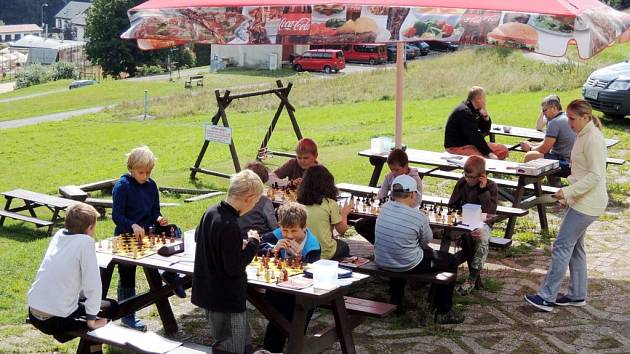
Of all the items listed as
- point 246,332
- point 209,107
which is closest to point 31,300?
point 246,332

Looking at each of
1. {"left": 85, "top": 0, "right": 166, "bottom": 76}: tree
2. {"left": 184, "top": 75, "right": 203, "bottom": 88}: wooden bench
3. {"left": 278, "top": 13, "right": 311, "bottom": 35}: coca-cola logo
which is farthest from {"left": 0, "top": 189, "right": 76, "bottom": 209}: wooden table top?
{"left": 85, "top": 0, "right": 166, "bottom": 76}: tree

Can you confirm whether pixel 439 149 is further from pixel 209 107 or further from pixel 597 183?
pixel 209 107

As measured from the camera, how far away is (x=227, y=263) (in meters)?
5.21

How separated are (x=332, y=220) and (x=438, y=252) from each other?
2.94ft

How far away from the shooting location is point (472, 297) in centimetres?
764

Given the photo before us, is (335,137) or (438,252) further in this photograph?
(335,137)

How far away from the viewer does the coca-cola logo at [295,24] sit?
722 cm

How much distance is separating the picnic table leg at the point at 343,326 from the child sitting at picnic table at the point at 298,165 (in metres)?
2.45

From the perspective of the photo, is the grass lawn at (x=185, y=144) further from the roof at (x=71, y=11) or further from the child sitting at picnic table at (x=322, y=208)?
the roof at (x=71, y=11)

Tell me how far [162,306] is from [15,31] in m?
169

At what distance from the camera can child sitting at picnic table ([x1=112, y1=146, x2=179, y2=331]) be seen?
6668 millimetres

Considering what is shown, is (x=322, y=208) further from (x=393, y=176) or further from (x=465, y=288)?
(x=465, y=288)

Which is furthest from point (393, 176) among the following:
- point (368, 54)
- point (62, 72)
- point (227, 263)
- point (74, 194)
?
point (62, 72)

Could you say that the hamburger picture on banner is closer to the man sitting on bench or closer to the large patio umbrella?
the large patio umbrella
